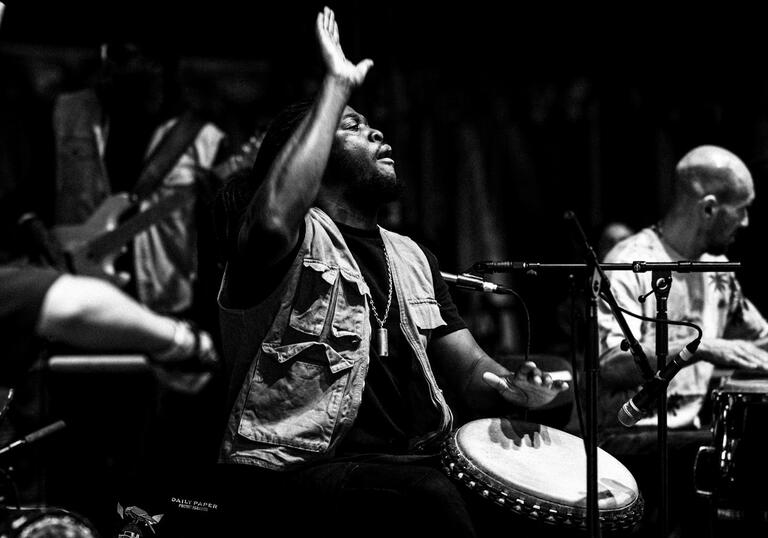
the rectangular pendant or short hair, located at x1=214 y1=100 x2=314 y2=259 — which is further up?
short hair, located at x1=214 y1=100 x2=314 y2=259

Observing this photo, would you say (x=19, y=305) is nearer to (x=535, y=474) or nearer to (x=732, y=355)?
(x=535, y=474)

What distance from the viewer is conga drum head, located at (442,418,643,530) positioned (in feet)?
9.35

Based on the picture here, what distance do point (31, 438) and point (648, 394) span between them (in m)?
2.06

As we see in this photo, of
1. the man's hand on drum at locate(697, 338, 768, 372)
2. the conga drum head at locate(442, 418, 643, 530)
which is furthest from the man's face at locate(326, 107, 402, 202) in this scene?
the man's hand on drum at locate(697, 338, 768, 372)

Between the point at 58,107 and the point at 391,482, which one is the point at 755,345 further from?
the point at 58,107

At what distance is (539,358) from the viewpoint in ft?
13.6

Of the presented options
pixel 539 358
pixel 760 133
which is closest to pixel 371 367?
pixel 539 358

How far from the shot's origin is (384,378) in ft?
11.0

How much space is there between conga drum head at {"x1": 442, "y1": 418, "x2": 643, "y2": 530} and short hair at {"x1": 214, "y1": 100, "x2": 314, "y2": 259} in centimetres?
106

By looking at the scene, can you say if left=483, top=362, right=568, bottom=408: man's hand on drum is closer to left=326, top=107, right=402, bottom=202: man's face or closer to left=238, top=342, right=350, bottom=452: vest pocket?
left=238, top=342, right=350, bottom=452: vest pocket

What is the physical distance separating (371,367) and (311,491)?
0.59 m

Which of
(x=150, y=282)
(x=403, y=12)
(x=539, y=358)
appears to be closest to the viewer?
(x=539, y=358)

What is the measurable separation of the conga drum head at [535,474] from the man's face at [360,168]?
925 mm

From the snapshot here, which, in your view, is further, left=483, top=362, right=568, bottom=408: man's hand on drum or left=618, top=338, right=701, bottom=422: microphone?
left=618, top=338, right=701, bottom=422: microphone
